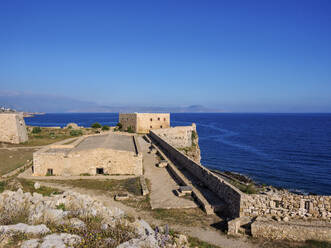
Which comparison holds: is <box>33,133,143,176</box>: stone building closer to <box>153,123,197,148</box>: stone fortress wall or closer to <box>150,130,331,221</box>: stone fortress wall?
<box>150,130,331,221</box>: stone fortress wall

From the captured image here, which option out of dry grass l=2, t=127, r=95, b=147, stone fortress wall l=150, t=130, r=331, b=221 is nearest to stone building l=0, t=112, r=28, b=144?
dry grass l=2, t=127, r=95, b=147

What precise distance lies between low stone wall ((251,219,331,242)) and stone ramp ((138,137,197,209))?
3.07 m

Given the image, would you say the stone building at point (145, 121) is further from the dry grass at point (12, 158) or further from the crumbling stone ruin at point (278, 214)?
the crumbling stone ruin at point (278, 214)

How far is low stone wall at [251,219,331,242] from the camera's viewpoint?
7920 mm

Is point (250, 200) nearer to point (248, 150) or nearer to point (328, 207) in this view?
point (328, 207)

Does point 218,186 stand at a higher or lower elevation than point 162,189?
higher

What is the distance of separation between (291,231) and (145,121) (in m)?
34.6

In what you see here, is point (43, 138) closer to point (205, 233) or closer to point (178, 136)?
point (178, 136)

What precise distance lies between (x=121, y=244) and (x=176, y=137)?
101 ft

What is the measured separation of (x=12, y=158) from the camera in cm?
2133

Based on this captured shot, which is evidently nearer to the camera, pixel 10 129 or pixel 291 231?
pixel 291 231

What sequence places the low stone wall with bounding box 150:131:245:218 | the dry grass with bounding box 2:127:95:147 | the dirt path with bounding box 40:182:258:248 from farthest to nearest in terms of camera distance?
the dry grass with bounding box 2:127:95:147 < the low stone wall with bounding box 150:131:245:218 < the dirt path with bounding box 40:182:258:248

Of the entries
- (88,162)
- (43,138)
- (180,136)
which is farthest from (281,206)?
(43,138)

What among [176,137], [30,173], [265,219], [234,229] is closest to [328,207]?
[265,219]
